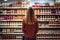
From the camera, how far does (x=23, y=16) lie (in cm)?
679

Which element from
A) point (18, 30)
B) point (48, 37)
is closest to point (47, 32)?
point (48, 37)

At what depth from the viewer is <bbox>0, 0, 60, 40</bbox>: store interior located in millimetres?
6734

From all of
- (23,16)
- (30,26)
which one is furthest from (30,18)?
(23,16)

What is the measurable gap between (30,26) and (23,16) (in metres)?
2.38

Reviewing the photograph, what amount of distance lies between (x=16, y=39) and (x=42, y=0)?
2038mm

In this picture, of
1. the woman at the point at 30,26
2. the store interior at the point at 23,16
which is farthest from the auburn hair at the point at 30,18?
the store interior at the point at 23,16

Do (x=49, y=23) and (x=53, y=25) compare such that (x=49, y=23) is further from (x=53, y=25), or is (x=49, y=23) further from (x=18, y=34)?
(x=18, y=34)

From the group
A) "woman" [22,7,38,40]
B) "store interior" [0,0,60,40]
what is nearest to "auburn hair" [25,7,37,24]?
"woman" [22,7,38,40]

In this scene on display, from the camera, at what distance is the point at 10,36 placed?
22.6 feet

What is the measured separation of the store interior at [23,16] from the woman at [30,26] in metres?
2.20

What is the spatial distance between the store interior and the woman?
7.23 feet

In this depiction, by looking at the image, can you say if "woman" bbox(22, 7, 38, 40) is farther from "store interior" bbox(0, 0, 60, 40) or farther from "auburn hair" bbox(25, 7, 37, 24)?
"store interior" bbox(0, 0, 60, 40)

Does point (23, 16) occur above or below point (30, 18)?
below

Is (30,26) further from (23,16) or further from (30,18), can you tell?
(23,16)
